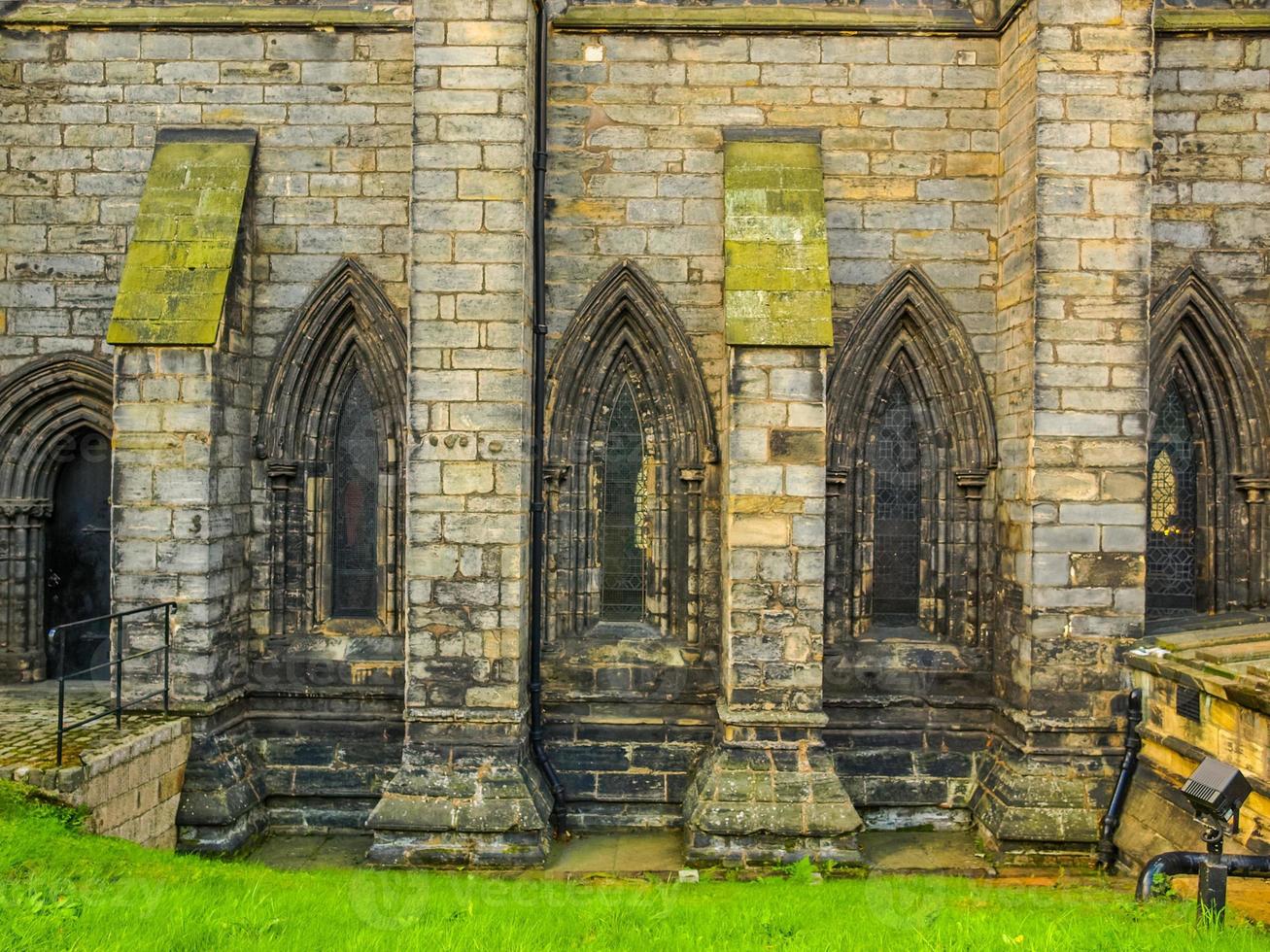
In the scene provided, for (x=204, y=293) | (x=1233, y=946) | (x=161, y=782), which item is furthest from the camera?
(x=204, y=293)

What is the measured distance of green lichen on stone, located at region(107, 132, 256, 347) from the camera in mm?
7590

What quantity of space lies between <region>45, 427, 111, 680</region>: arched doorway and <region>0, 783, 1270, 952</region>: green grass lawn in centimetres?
347

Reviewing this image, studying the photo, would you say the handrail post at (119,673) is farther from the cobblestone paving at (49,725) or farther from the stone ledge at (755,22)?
the stone ledge at (755,22)

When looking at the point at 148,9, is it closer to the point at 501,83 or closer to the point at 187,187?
the point at 187,187

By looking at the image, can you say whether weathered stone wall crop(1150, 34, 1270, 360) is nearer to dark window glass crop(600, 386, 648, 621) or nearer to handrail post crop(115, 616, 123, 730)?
dark window glass crop(600, 386, 648, 621)

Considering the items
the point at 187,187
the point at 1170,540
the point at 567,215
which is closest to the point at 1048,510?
the point at 1170,540

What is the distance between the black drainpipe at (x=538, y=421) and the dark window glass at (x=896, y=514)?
3190mm

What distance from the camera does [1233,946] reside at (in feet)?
14.3

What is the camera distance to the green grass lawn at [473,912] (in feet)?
14.5

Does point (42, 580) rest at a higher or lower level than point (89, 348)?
lower

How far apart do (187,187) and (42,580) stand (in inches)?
163

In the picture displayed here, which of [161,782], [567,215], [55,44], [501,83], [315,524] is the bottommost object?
[161,782]

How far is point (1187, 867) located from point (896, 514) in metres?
4.06

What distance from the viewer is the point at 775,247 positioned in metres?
7.62
